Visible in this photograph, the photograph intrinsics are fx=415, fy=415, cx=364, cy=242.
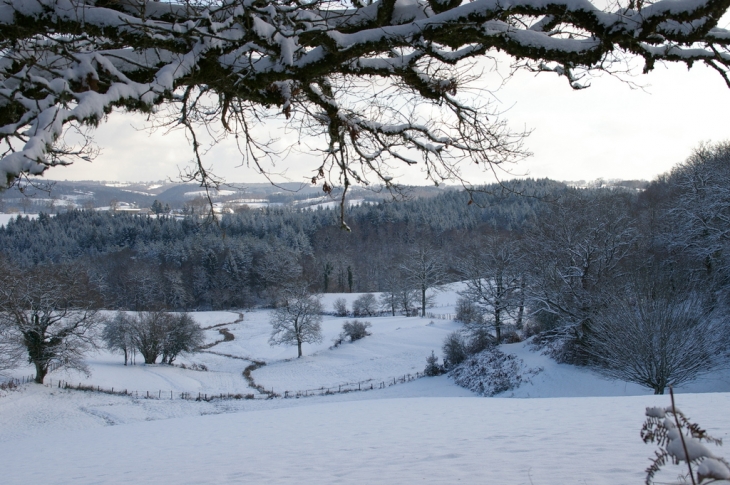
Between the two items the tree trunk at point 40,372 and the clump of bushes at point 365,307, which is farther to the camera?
the clump of bushes at point 365,307

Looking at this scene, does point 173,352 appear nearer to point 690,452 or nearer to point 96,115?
point 96,115

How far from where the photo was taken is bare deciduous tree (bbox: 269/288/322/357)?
109 ft

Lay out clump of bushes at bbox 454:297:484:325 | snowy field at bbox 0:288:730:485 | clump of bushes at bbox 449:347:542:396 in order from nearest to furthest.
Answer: snowy field at bbox 0:288:730:485, clump of bushes at bbox 449:347:542:396, clump of bushes at bbox 454:297:484:325

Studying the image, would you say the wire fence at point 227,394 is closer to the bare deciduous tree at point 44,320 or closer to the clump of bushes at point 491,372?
the bare deciduous tree at point 44,320

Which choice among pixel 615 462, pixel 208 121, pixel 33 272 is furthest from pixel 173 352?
pixel 615 462

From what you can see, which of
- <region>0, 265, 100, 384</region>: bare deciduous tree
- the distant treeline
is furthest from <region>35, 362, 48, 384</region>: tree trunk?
the distant treeline

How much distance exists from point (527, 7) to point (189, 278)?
70.1 meters

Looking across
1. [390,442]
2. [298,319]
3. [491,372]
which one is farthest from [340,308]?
[390,442]

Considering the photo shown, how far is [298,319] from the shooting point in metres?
34.1

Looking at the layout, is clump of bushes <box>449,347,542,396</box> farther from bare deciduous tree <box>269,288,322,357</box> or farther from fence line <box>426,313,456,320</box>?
fence line <box>426,313,456,320</box>

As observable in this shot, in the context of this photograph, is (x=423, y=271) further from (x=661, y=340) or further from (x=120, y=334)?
(x=661, y=340)

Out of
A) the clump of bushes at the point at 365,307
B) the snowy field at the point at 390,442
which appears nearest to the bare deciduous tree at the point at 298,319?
the snowy field at the point at 390,442

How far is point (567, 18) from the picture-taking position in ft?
9.75

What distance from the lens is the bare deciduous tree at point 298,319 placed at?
33.4 metres
